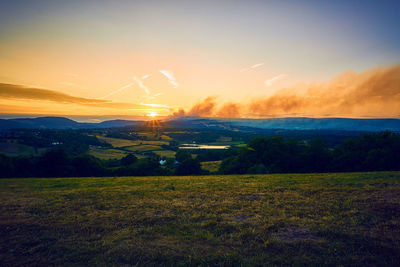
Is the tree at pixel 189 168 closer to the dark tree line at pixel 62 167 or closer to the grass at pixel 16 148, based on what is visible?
the dark tree line at pixel 62 167

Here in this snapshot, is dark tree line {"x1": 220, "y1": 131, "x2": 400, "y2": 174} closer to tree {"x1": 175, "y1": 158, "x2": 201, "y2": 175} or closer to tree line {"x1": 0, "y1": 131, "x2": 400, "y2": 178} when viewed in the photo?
tree line {"x1": 0, "y1": 131, "x2": 400, "y2": 178}

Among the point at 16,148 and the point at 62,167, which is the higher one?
the point at 62,167

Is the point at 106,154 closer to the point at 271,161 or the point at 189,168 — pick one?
the point at 189,168

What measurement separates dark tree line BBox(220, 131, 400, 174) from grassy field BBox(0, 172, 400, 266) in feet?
85.9

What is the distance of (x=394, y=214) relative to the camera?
10359 millimetres

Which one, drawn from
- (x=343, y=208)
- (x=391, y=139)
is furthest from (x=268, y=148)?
(x=343, y=208)

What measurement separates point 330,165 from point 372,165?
8336 millimetres

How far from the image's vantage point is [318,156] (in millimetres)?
45250

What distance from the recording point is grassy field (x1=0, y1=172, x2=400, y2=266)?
694 cm

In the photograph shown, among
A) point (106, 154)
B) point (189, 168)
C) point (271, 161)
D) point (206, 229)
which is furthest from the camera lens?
point (106, 154)

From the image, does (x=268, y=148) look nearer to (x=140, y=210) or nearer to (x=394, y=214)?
(x=394, y=214)

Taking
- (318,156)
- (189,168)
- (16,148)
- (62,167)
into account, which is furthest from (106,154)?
(318,156)

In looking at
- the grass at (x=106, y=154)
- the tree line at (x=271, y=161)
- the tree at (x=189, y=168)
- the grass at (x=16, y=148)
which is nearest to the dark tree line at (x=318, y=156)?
the tree line at (x=271, y=161)

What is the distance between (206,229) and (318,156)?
44881mm
